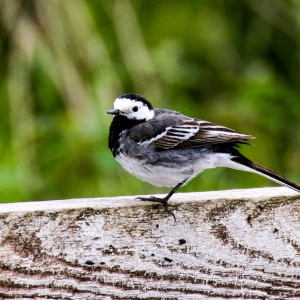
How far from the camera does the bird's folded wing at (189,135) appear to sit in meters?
3.75

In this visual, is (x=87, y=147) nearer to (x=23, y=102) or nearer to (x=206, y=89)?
(x=23, y=102)

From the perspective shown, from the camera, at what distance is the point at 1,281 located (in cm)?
253

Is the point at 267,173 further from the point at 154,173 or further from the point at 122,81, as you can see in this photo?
the point at 122,81

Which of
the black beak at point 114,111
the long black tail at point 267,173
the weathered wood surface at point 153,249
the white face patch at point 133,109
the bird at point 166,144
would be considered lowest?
the weathered wood surface at point 153,249

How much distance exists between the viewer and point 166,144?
386cm

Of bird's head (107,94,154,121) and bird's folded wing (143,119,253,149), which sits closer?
bird's folded wing (143,119,253,149)

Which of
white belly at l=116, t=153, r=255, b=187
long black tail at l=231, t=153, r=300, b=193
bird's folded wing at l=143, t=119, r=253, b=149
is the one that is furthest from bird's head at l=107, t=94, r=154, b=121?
long black tail at l=231, t=153, r=300, b=193

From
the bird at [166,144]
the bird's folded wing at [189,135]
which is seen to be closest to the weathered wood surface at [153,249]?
the bird at [166,144]

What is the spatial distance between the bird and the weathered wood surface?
0.92 metres

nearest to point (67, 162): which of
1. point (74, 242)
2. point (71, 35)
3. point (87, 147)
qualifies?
point (87, 147)

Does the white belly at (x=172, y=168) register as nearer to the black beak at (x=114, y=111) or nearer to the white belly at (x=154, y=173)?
the white belly at (x=154, y=173)

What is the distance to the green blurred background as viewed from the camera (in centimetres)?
403

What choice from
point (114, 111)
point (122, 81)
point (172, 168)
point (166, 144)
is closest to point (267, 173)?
point (172, 168)

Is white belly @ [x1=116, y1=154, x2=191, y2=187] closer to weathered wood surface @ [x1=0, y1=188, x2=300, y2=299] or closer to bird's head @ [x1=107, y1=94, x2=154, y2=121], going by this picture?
bird's head @ [x1=107, y1=94, x2=154, y2=121]
